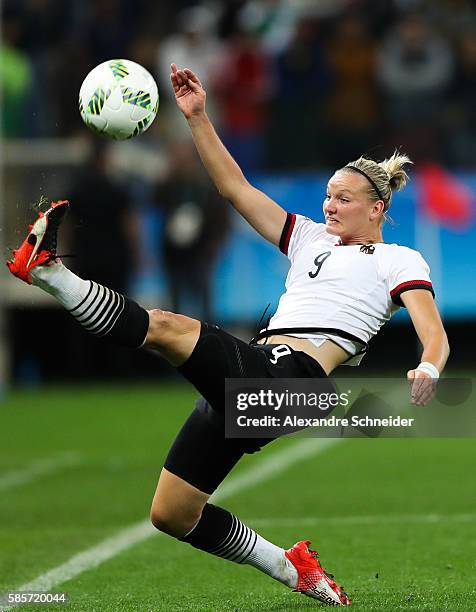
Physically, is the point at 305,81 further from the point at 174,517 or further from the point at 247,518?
the point at 174,517

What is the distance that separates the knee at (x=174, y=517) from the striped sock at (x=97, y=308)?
2.91ft

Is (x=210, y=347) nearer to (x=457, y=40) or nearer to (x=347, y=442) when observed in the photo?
(x=347, y=442)

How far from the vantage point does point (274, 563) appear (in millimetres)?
6215

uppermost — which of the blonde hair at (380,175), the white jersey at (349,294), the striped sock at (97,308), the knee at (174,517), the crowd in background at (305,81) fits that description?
the crowd in background at (305,81)

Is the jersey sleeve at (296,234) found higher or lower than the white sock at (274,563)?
higher

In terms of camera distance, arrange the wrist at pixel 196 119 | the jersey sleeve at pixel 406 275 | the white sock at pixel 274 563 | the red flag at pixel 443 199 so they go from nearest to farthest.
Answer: the jersey sleeve at pixel 406 275
the white sock at pixel 274 563
the wrist at pixel 196 119
the red flag at pixel 443 199

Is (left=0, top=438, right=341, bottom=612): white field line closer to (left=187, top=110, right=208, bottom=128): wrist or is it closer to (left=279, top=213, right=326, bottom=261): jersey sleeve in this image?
(left=279, top=213, right=326, bottom=261): jersey sleeve

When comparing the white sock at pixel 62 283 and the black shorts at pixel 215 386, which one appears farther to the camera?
the black shorts at pixel 215 386

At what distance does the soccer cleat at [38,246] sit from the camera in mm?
5410

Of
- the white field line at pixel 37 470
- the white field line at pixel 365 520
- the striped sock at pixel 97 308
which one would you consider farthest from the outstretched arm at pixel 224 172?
the white field line at pixel 37 470

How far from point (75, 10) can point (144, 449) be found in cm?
882

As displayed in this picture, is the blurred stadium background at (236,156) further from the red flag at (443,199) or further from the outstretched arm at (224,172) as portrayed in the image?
the outstretched arm at (224,172)

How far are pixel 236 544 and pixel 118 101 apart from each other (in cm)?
208

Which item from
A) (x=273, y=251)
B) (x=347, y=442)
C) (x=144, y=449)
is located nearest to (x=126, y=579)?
(x=144, y=449)
